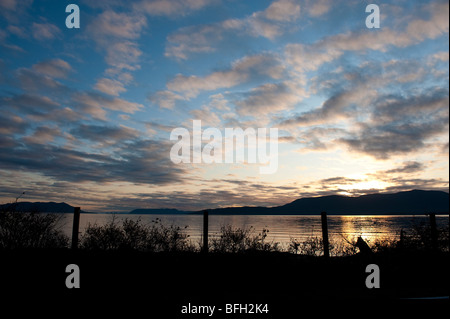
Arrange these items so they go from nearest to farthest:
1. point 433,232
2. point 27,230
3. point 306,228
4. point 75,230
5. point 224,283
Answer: point 224,283 → point 75,230 → point 433,232 → point 27,230 → point 306,228

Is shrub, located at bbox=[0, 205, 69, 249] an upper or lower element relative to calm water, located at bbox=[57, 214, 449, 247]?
upper

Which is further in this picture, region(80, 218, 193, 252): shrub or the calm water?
the calm water

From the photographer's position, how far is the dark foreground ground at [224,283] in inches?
207

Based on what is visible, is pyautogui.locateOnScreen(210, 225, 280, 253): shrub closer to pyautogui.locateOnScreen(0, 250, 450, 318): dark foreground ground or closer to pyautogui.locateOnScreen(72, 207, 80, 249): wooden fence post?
pyautogui.locateOnScreen(0, 250, 450, 318): dark foreground ground

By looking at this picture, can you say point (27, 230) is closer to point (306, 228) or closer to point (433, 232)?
point (433, 232)

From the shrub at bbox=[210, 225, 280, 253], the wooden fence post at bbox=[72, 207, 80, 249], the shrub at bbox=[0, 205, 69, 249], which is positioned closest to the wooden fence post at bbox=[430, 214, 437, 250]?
the shrub at bbox=[210, 225, 280, 253]

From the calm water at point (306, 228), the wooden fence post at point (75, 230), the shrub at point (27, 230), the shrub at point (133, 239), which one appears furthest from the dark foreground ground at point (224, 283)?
the calm water at point (306, 228)

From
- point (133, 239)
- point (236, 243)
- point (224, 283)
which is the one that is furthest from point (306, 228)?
point (224, 283)

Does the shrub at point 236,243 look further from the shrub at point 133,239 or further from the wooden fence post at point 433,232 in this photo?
the wooden fence post at point 433,232

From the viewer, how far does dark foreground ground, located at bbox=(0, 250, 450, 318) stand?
5.25 m

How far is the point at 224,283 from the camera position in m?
7.26
